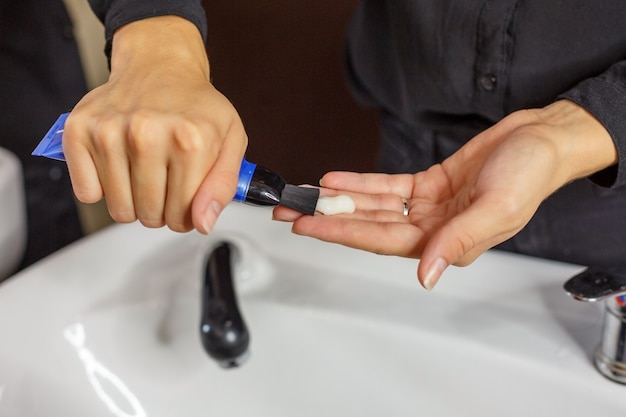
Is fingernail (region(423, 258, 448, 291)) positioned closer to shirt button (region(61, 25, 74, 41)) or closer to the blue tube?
the blue tube

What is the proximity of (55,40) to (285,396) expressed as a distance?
0.49 meters

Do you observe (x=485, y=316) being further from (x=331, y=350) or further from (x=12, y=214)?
(x=12, y=214)

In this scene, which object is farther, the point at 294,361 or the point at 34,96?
the point at 34,96

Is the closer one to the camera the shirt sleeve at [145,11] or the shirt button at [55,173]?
the shirt sleeve at [145,11]

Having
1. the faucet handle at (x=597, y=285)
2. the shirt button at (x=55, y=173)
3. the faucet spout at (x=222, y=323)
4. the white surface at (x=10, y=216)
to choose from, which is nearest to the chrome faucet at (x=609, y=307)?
the faucet handle at (x=597, y=285)

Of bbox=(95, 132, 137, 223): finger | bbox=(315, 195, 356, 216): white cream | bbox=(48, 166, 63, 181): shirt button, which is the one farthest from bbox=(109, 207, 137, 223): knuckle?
bbox=(48, 166, 63, 181): shirt button

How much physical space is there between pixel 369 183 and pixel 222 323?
14 cm

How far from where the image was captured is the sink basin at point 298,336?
43 cm

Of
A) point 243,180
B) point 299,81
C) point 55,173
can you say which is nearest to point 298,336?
point 243,180

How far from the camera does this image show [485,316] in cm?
46

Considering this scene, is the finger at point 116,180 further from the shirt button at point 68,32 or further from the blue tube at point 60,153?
the shirt button at point 68,32

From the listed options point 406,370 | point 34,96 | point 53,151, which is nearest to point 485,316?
point 406,370

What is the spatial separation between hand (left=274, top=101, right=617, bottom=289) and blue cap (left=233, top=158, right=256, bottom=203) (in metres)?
0.04

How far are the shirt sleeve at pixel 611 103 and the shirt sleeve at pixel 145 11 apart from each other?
246mm
